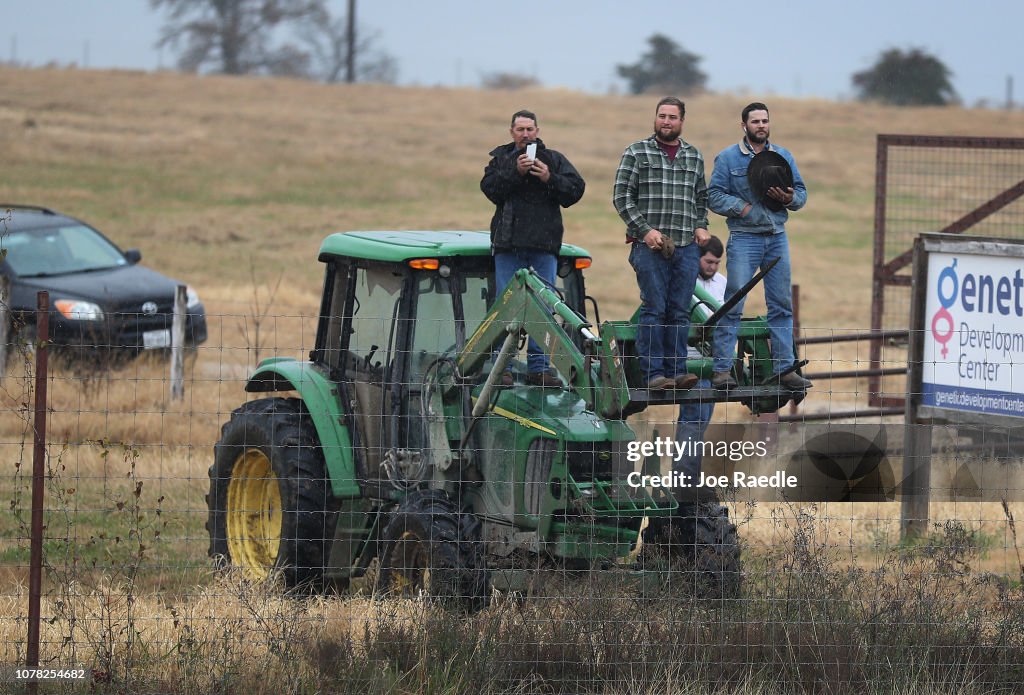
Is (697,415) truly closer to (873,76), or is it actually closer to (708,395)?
(708,395)

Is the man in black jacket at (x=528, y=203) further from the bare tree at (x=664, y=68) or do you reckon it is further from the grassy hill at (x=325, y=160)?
the bare tree at (x=664, y=68)

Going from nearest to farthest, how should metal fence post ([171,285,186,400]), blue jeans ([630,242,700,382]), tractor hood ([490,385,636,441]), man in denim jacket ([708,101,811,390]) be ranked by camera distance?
tractor hood ([490,385,636,441])
blue jeans ([630,242,700,382])
man in denim jacket ([708,101,811,390])
metal fence post ([171,285,186,400])

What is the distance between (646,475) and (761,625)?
0.87m

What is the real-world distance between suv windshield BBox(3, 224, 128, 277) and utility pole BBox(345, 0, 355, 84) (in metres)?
56.2

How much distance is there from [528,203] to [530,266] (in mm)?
351

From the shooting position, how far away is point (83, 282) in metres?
16.3


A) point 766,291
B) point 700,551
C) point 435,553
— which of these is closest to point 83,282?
point 766,291

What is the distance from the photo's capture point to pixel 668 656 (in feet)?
21.5

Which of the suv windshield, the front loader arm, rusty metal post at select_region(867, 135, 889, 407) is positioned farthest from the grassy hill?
the front loader arm

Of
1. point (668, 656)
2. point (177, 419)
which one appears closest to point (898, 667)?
point (668, 656)

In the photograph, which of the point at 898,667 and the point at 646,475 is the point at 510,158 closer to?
the point at 646,475

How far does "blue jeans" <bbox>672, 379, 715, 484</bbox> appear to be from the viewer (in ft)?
22.8

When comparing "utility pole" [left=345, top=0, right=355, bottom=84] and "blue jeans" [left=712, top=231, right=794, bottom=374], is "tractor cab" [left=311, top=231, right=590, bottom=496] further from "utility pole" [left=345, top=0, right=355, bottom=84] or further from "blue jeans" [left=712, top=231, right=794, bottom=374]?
"utility pole" [left=345, top=0, right=355, bottom=84]

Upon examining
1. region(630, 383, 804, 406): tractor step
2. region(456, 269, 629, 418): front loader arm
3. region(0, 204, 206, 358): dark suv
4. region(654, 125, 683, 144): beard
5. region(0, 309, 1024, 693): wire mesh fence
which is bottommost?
region(0, 309, 1024, 693): wire mesh fence
